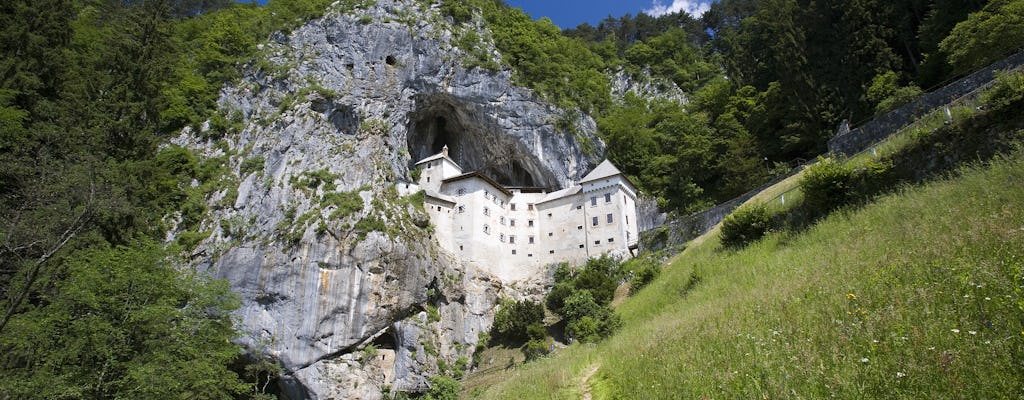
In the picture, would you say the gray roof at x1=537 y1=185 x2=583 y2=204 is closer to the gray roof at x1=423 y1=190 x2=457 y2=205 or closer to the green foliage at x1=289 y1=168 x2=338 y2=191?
the gray roof at x1=423 y1=190 x2=457 y2=205

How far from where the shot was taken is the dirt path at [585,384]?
10.6m

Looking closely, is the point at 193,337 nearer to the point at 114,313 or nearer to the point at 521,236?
the point at 114,313

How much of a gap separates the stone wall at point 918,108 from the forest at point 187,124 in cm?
1016

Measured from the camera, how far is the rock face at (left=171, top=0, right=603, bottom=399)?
3538 cm

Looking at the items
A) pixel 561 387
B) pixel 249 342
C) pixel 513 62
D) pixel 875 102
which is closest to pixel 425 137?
pixel 513 62

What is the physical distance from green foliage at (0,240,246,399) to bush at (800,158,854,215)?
24079 mm

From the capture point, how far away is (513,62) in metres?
55.6

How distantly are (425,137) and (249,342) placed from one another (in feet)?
85.7

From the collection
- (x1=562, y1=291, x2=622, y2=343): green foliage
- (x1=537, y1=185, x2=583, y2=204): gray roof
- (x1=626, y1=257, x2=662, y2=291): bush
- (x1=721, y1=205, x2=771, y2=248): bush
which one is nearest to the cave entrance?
(x1=537, y1=185, x2=583, y2=204): gray roof

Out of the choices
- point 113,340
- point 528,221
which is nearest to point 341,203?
point 528,221

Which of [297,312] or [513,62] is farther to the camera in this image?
[513,62]

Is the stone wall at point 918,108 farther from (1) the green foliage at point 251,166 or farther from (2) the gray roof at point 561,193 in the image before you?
(1) the green foliage at point 251,166

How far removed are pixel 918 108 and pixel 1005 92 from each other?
6349 mm

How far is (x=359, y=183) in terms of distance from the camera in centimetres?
4191
